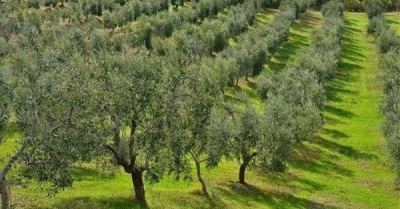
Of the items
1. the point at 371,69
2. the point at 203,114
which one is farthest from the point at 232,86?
the point at 203,114

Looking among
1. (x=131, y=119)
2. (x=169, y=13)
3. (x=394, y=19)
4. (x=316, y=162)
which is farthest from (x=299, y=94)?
(x=394, y=19)

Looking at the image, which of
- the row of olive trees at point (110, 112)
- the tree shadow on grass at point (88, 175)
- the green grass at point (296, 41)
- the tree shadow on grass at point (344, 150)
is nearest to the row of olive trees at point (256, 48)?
the green grass at point (296, 41)

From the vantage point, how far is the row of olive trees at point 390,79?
55497 mm

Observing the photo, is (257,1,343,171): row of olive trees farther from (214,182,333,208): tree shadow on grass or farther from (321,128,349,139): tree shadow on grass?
(321,128,349,139): tree shadow on grass

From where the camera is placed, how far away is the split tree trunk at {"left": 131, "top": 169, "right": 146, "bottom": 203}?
143 feet

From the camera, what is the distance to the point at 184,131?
42156 millimetres

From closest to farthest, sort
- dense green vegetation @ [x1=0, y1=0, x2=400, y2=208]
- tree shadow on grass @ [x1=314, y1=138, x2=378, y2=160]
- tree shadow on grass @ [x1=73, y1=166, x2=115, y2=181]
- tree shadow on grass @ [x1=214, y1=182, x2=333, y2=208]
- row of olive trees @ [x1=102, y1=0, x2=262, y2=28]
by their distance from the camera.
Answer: dense green vegetation @ [x1=0, y1=0, x2=400, y2=208], tree shadow on grass @ [x1=214, y1=182, x2=333, y2=208], tree shadow on grass @ [x1=73, y1=166, x2=115, y2=181], tree shadow on grass @ [x1=314, y1=138, x2=378, y2=160], row of olive trees @ [x1=102, y1=0, x2=262, y2=28]

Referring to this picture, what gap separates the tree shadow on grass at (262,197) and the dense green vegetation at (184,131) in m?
0.20

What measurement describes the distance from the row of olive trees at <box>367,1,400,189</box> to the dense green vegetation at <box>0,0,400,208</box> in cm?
47

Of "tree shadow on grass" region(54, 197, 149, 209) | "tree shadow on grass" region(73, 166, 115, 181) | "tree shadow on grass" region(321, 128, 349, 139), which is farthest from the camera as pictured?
"tree shadow on grass" region(321, 128, 349, 139)

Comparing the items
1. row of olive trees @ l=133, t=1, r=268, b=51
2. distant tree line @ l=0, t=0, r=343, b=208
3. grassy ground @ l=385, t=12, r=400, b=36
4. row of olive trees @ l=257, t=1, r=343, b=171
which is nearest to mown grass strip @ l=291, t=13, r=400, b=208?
row of olive trees @ l=257, t=1, r=343, b=171

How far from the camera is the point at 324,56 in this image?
113 m

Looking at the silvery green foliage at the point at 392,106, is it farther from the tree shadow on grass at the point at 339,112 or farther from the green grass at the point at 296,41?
the green grass at the point at 296,41

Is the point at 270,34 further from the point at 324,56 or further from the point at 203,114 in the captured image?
the point at 203,114
